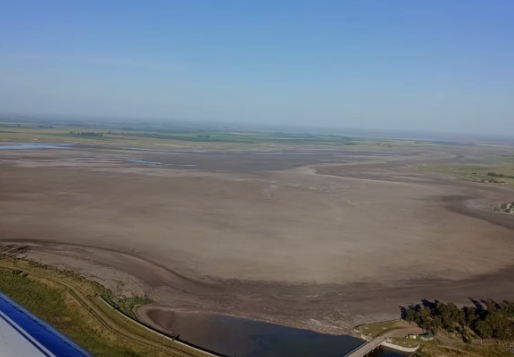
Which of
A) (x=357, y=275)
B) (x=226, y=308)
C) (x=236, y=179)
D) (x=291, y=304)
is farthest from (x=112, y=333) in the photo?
(x=236, y=179)

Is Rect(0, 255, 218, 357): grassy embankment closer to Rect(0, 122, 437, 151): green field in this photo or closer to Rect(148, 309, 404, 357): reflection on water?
Rect(148, 309, 404, 357): reflection on water

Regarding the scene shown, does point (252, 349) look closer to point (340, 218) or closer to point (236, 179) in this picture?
point (340, 218)

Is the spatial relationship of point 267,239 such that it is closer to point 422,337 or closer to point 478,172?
point 422,337

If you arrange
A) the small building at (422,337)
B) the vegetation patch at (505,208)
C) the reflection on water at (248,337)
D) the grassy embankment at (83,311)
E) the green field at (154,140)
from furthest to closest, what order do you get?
the green field at (154,140), the vegetation patch at (505,208), the small building at (422,337), the reflection on water at (248,337), the grassy embankment at (83,311)

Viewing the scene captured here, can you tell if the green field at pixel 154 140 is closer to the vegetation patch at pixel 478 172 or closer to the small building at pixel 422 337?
the vegetation patch at pixel 478 172

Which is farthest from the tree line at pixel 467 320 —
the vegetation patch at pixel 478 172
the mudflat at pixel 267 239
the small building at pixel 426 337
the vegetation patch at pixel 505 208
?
the vegetation patch at pixel 478 172
